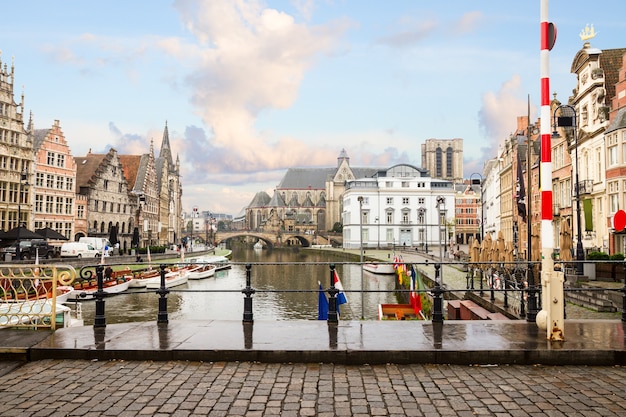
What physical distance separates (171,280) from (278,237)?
316 ft

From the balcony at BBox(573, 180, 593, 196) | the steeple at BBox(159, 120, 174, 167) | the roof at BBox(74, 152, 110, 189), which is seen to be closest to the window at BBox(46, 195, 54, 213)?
the roof at BBox(74, 152, 110, 189)

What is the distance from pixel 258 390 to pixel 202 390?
667mm

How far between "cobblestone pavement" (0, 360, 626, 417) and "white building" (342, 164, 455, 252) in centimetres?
8844

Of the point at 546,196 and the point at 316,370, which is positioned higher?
the point at 546,196

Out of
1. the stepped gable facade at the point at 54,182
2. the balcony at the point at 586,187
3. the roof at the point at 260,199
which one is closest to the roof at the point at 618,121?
the balcony at the point at 586,187

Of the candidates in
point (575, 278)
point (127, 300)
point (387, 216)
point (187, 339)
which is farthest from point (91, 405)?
point (387, 216)

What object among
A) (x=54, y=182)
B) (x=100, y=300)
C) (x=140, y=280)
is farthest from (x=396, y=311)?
(x=54, y=182)

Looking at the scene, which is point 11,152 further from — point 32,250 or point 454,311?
point 454,311

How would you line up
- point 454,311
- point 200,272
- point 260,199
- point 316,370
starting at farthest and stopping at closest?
point 260,199
point 200,272
point 454,311
point 316,370

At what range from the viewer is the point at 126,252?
59.6 m

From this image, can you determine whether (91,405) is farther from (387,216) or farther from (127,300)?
(387,216)

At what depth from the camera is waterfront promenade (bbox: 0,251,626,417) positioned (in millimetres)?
5570

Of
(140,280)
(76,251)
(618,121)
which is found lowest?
(140,280)

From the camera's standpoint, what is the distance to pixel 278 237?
136750 mm
